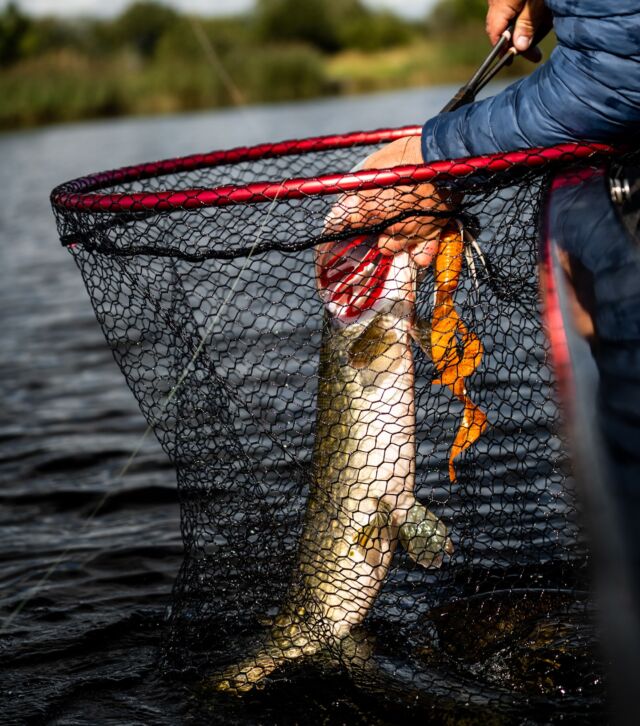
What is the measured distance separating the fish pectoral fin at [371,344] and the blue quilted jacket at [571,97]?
50 cm

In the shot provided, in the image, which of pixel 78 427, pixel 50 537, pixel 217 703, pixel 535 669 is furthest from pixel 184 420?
pixel 78 427

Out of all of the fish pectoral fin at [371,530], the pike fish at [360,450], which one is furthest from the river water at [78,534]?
the fish pectoral fin at [371,530]

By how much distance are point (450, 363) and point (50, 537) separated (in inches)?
102

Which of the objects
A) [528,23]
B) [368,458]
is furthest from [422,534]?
[528,23]

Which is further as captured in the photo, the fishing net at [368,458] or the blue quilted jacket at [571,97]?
the fishing net at [368,458]

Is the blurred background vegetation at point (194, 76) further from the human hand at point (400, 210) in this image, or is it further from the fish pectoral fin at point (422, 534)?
the fish pectoral fin at point (422, 534)

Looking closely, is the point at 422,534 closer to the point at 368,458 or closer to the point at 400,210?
the point at 368,458

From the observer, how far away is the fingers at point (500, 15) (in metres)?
3.10

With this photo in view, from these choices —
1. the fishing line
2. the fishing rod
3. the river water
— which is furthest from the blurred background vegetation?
the fishing rod

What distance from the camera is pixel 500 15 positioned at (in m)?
3.15

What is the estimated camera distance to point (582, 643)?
3.45 metres

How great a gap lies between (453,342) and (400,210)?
1.49 ft

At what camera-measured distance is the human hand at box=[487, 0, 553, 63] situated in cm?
310

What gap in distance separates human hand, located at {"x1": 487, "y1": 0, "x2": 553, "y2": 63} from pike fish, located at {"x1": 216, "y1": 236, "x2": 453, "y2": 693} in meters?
0.73
